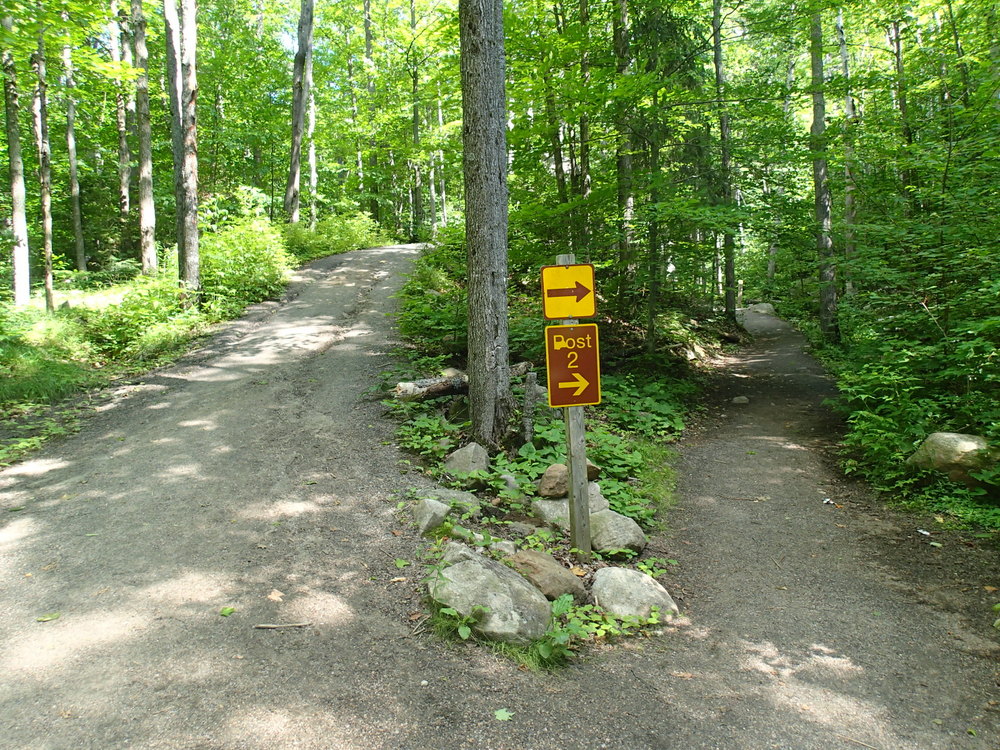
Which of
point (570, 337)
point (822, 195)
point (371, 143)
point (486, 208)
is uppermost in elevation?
point (371, 143)

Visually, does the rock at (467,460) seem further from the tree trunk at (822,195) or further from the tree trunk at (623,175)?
the tree trunk at (822,195)

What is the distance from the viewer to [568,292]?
4.30 metres

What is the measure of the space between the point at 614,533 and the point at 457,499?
1462 millimetres

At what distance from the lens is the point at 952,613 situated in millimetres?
4133

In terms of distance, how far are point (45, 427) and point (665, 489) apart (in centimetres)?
738

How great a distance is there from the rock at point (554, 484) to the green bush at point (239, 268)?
8.72 meters

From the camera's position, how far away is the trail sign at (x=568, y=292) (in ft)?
14.0

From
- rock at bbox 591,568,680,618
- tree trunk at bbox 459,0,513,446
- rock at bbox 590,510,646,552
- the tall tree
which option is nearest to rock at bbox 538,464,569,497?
rock at bbox 590,510,646,552

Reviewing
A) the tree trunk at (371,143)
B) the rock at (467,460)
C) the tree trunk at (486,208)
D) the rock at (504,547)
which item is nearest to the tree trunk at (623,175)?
the tree trunk at (486,208)

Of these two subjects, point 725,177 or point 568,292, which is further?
point 725,177

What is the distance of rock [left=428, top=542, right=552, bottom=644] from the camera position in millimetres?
3527

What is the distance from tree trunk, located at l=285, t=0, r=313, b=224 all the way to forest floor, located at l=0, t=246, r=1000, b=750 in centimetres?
1459

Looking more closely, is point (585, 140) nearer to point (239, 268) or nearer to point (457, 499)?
point (457, 499)

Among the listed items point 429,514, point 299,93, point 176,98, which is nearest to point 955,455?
point 429,514
